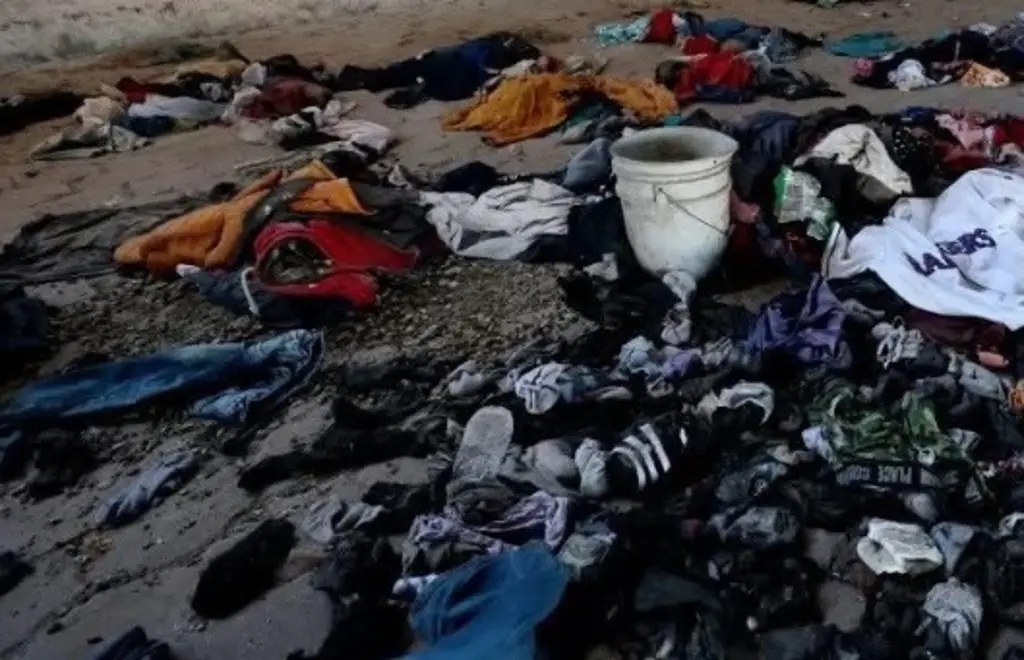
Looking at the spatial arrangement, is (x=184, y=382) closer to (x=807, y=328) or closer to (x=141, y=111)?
(x=807, y=328)

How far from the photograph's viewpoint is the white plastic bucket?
11.0 feet

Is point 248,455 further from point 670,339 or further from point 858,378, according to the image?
point 858,378

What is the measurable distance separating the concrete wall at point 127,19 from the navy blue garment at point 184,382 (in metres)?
4.15

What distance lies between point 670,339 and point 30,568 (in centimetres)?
168

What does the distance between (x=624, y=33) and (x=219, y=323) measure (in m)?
3.43

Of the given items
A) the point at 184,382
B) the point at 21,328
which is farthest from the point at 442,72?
the point at 184,382

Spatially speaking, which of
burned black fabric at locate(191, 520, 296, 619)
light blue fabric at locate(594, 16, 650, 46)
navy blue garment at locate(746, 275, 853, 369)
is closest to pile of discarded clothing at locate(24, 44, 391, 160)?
light blue fabric at locate(594, 16, 650, 46)

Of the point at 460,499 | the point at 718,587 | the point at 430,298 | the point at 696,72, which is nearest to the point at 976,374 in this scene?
the point at 718,587

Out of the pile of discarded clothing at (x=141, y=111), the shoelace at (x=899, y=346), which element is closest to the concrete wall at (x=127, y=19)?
the pile of discarded clothing at (x=141, y=111)

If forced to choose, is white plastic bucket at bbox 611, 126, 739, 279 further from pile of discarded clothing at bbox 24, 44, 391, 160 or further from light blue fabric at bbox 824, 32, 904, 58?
light blue fabric at bbox 824, 32, 904, 58

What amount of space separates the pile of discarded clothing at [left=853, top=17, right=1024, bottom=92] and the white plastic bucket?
188cm

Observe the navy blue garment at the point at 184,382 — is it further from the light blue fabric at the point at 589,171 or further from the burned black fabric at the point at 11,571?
the light blue fabric at the point at 589,171

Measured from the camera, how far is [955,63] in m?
5.11

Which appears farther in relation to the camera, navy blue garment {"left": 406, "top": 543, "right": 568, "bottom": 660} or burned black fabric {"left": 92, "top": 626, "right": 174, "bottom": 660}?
burned black fabric {"left": 92, "top": 626, "right": 174, "bottom": 660}
